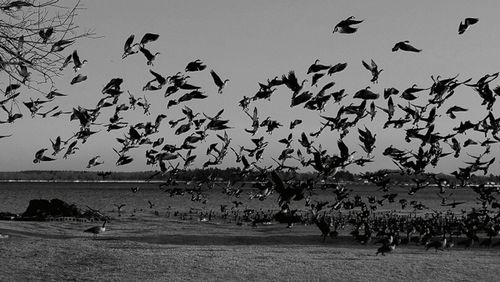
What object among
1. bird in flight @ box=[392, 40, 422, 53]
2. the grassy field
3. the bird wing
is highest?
bird in flight @ box=[392, 40, 422, 53]

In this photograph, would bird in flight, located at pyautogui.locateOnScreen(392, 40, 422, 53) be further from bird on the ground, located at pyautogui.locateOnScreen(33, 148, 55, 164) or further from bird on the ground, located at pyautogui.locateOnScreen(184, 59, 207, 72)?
bird on the ground, located at pyautogui.locateOnScreen(33, 148, 55, 164)

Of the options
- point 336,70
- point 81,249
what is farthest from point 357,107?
point 81,249

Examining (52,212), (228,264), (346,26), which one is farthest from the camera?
(52,212)

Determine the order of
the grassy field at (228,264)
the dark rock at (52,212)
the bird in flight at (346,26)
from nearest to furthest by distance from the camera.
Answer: the bird in flight at (346,26) → the grassy field at (228,264) → the dark rock at (52,212)

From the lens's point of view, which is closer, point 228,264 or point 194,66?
point 194,66

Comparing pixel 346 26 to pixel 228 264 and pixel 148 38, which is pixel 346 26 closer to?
pixel 148 38

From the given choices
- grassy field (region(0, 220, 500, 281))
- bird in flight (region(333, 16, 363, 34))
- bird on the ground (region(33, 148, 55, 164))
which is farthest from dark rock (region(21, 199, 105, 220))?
bird in flight (region(333, 16, 363, 34))

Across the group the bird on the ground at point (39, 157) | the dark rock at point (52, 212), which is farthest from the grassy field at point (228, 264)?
the dark rock at point (52, 212)

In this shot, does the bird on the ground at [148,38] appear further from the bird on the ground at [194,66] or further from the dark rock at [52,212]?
the dark rock at [52,212]

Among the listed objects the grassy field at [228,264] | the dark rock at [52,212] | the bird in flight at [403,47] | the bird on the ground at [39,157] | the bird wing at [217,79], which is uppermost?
the bird in flight at [403,47]

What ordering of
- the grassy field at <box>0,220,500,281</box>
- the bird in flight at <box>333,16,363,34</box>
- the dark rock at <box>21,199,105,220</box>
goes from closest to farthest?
the bird in flight at <box>333,16,363,34</box> < the grassy field at <box>0,220,500,281</box> < the dark rock at <box>21,199,105,220</box>

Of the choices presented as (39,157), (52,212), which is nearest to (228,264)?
(39,157)

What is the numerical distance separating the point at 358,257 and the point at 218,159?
54.9 feet

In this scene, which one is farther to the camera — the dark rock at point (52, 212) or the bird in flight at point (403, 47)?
the dark rock at point (52, 212)
